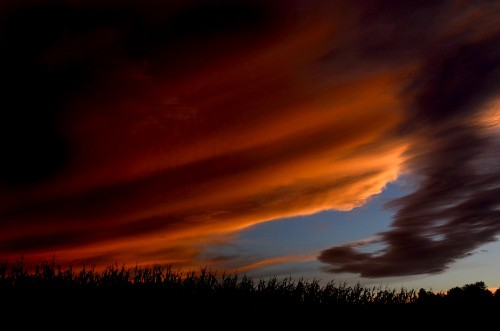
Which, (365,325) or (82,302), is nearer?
(82,302)

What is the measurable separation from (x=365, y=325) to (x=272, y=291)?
3.44 m

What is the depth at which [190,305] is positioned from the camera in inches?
587

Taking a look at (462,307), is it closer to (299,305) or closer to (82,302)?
(299,305)

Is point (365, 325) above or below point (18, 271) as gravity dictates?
below

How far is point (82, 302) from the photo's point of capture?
1354 centimetres

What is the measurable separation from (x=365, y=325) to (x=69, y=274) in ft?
32.9

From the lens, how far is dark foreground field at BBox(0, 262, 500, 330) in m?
13.1

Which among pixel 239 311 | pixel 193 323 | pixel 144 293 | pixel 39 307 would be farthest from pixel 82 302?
pixel 239 311

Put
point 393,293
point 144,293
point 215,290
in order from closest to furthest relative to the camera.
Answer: point 144,293
point 215,290
point 393,293

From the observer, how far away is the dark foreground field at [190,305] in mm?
13109

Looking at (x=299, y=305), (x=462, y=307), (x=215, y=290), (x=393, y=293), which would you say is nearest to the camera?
(x=215, y=290)

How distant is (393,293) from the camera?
78.7ft

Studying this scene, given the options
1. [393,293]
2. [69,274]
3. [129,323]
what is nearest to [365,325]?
[393,293]

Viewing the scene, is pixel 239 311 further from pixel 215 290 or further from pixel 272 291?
pixel 272 291
